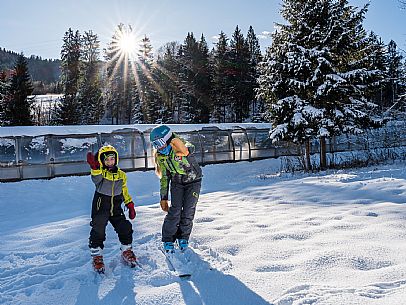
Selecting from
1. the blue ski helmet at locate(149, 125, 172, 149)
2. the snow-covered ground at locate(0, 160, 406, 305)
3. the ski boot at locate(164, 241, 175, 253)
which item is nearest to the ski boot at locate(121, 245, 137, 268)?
the snow-covered ground at locate(0, 160, 406, 305)

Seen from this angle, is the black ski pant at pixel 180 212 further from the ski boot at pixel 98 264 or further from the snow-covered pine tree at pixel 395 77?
the snow-covered pine tree at pixel 395 77

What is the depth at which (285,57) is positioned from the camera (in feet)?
50.7

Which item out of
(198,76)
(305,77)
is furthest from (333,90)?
→ (198,76)

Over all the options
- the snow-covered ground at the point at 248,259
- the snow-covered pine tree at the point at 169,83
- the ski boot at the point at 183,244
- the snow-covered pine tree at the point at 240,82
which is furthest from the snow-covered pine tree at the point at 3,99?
the ski boot at the point at 183,244

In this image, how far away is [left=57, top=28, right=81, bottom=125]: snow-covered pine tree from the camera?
3616 centimetres

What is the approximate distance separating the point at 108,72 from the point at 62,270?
5023 centimetres

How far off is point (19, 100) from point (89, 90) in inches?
424

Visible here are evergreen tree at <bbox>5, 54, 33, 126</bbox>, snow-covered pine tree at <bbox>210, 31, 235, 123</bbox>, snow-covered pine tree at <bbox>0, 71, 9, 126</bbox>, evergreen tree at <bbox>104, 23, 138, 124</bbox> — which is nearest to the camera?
snow-covered pine tree at <bbox>0, 71, 9, 126</bbox>

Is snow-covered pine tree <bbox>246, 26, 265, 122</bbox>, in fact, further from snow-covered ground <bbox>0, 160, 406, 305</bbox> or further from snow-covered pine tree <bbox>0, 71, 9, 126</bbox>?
snow-covered ground <bbox>0, 160, 406, 305</bbox>

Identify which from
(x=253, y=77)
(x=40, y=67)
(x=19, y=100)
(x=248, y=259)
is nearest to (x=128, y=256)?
(x=248, y=259)

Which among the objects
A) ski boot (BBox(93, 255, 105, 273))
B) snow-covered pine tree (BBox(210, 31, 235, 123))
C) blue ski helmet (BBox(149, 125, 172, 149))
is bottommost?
ski boot (BBox(93, 255, 105, 273))

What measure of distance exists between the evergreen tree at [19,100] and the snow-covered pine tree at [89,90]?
6576mm

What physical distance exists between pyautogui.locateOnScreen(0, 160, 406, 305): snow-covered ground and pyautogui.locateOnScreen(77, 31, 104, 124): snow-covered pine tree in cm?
3675

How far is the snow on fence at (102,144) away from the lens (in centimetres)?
1460
